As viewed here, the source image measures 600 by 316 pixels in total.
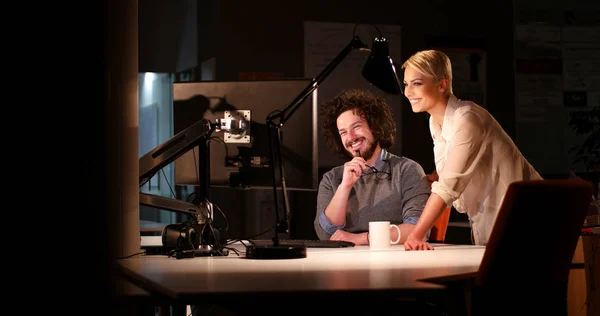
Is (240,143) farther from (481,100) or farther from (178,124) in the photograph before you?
(481,100)

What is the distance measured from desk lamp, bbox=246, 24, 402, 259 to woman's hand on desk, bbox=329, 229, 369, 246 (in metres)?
0.66

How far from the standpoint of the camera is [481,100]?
5.14 m

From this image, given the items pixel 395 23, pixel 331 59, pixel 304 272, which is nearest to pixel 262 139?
pixel 304 272

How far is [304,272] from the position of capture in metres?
1.84

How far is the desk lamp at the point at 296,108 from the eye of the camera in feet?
7.29

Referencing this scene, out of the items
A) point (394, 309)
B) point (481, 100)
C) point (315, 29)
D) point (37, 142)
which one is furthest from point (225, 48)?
point (37, 142)

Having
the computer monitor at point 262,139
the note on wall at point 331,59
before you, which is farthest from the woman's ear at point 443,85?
the note on wall at point 331,59

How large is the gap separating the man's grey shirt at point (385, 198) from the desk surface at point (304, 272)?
0.63m

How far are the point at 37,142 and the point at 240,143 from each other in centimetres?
113

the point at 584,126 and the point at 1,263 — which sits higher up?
the point at 584,126

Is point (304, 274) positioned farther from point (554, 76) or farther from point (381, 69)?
point (554, 76)

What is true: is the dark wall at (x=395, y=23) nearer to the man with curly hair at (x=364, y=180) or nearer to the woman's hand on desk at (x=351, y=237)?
the man with curly hair at (x=364, y=180)

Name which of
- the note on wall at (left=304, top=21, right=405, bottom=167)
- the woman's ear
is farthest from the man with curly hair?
the note on wall at (left=304, top=21, right=405, bottom=167)

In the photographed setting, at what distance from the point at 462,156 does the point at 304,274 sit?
952mm
